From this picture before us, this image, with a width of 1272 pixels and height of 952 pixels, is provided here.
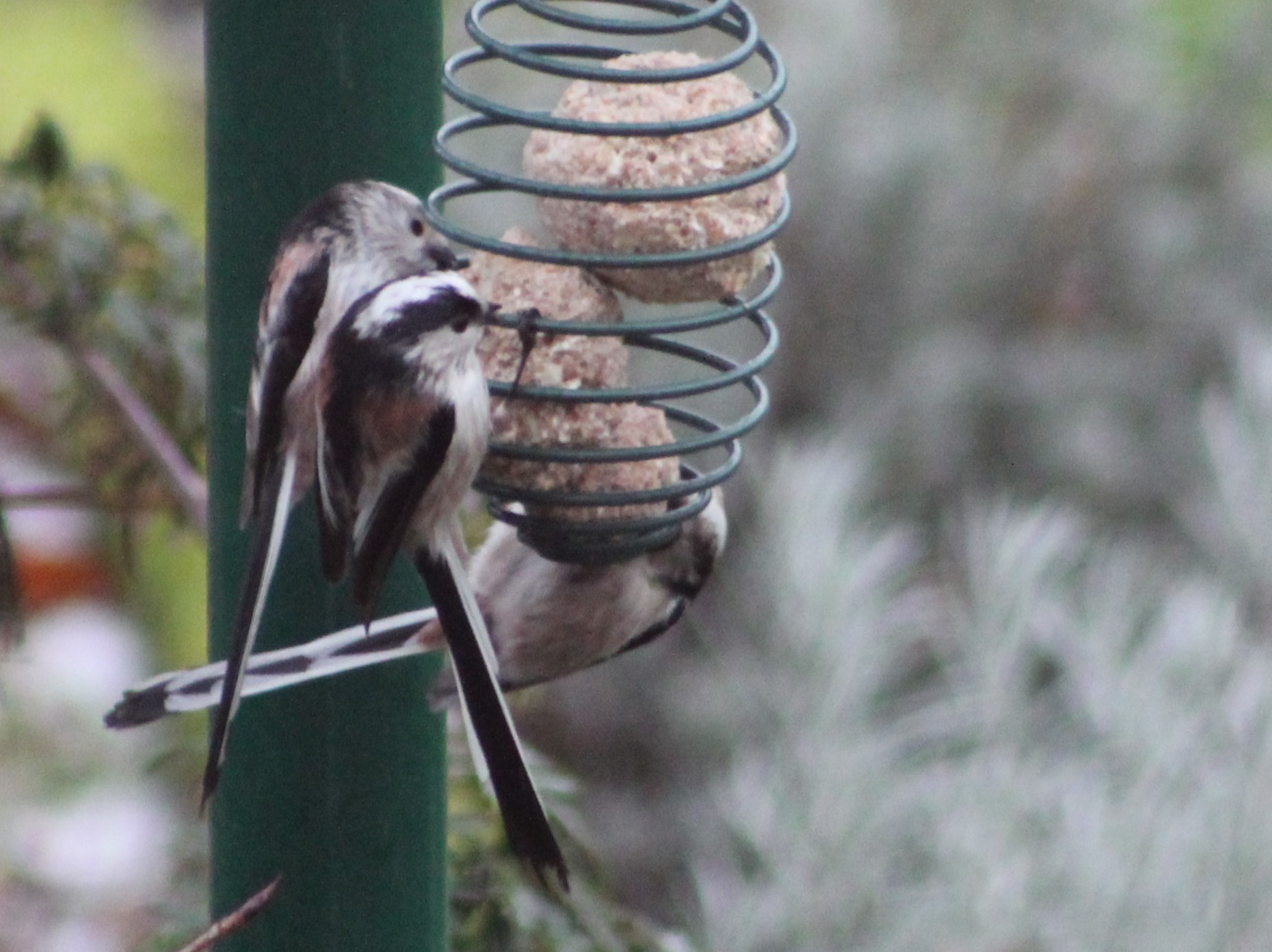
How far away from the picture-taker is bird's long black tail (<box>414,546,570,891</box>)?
1.54 metres

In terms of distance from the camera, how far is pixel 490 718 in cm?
159

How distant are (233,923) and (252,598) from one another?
255 mm

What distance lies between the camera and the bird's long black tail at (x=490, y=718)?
154cm

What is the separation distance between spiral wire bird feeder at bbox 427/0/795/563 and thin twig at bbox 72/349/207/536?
1.48 feet

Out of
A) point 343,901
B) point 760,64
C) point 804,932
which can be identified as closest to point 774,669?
point 804,932

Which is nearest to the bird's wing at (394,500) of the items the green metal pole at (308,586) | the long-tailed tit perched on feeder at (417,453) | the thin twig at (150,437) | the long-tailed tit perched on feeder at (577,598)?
the long-tailed tit perched on feeder at (417,453)

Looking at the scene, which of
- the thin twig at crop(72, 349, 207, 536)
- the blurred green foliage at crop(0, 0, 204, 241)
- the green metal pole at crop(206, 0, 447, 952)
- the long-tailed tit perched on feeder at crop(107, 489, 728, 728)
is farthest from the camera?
the blurred green foliage at crop(0, 0, 204, 241)

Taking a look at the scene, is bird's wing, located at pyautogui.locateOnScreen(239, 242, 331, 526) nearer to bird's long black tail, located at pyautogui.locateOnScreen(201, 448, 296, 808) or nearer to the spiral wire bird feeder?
bird's long black tail, located at pyautogui.locateOnScreen(201, 448, 296, 808)

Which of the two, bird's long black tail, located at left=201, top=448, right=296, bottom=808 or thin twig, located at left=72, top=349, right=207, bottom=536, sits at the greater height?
bird's long black tail, located at left=201, top=448, right=296, bottom=808

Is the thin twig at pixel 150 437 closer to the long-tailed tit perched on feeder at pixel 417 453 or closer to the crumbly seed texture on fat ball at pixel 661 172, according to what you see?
the long-tailed tit perched on feeder at pixel 417 453

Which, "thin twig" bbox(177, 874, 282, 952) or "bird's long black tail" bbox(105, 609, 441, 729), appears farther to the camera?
"bird's long black tail" bbox(105, 609, 441, 729)

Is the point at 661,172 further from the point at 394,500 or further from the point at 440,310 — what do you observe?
the point at 394,500

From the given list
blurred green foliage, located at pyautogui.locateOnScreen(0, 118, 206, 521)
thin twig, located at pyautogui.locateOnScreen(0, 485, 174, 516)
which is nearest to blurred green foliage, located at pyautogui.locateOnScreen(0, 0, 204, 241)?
blurred green foliage, located at pyautogui.locateOnScreen(0, 118, 206, 521)

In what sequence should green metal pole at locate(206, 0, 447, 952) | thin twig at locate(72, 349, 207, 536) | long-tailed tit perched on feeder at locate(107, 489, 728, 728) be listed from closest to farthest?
green metal pole at locate(206, 0, 447, 952), long-tailed tit perched on feeder at locate(107, 489, 728, 728), thin twig at locate(72, 349, 207, 536)
